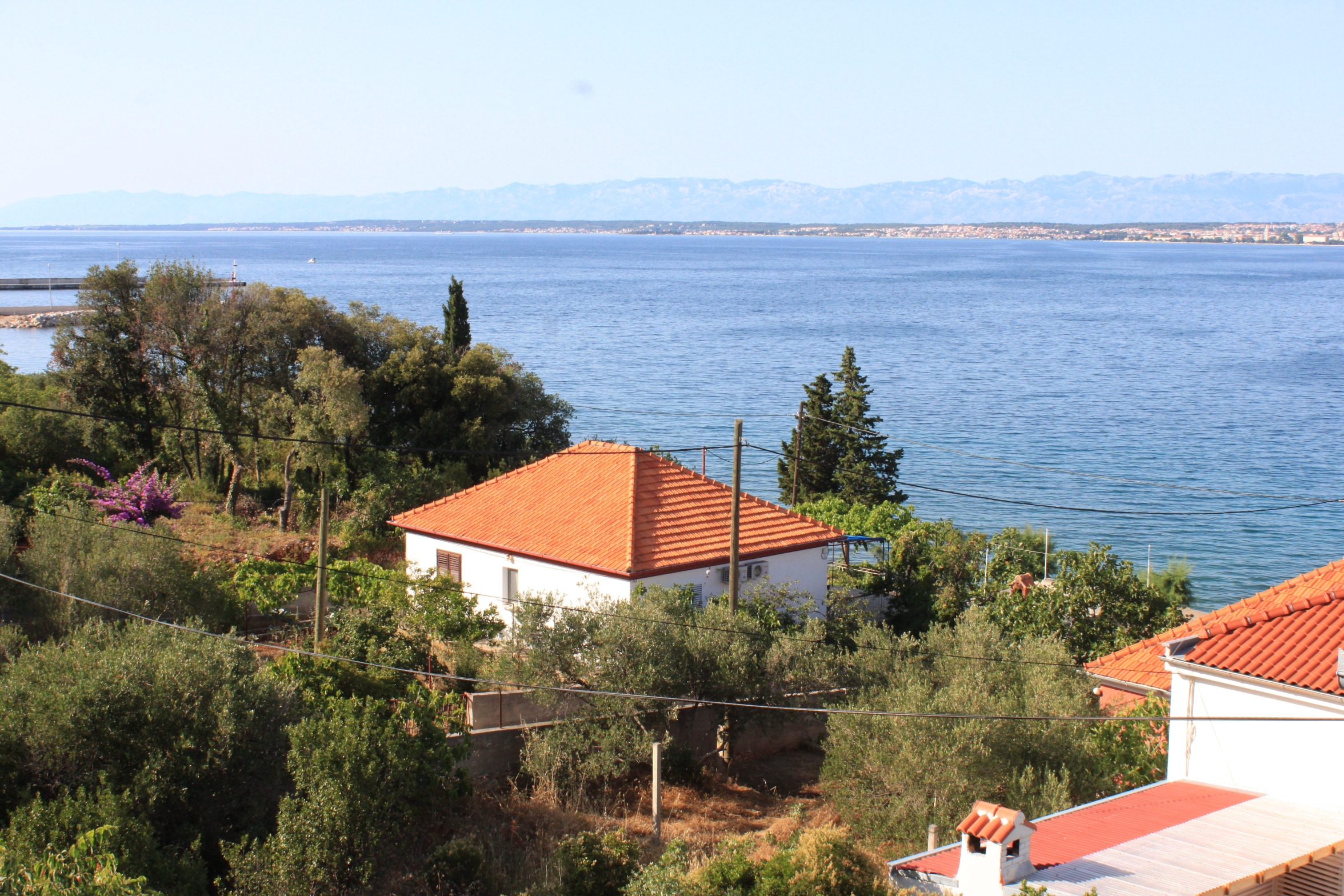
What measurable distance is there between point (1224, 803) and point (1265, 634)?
7.48 ft

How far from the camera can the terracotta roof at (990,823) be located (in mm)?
9680

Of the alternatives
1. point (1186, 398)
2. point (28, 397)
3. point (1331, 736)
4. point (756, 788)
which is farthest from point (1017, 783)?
point (1186, 398)

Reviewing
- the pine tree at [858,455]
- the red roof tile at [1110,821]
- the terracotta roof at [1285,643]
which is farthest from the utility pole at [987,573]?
the red roof tile at [1110,821]

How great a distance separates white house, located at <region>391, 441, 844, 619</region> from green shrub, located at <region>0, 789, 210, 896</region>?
999 centimetres

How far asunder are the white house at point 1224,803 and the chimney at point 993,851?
13mm

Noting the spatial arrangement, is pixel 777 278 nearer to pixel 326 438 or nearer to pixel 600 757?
pixel 326 438

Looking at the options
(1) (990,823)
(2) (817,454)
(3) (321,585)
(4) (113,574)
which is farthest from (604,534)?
(2) (817,454)

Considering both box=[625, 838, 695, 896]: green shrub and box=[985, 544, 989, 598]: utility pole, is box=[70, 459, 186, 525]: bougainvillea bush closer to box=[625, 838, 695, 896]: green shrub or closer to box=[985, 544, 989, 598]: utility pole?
box=[985, 544, 989, 598]: utility pole

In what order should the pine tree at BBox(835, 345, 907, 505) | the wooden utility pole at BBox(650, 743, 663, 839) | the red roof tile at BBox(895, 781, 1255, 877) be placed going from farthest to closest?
the pine tree at BBox(835, 345, 907, 505), the wooden utility pole at BBox(650, 743, 663, 839), the red roof tile at BBox(895, 781, 1255, 877)

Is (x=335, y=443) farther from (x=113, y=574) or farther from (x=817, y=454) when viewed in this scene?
(x=817, y=454)

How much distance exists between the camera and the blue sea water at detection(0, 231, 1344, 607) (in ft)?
156

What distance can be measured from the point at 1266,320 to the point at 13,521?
4777 inches

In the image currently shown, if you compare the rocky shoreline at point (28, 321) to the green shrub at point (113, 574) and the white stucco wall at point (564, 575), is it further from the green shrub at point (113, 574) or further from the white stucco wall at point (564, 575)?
the green shrub at point (113, 574)

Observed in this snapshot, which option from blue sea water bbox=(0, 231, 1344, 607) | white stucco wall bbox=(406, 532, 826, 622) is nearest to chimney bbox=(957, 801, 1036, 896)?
white stucco wall bbox=(406, 532, 826, 622)
